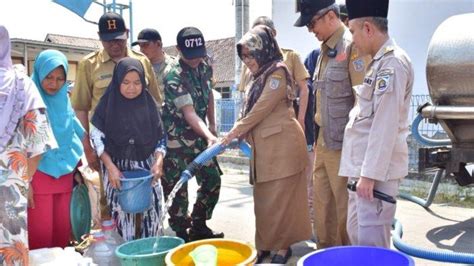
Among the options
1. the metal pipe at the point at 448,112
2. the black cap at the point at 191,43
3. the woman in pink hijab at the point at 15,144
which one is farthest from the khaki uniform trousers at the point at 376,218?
the black cap at the point at 191,43

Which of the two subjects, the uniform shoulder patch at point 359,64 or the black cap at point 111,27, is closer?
the uniform shoulder patch at point 359,64

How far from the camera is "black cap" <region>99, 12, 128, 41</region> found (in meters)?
3.76

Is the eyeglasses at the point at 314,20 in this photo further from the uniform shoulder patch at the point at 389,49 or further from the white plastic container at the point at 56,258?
the white plastic container at the point at 56,258

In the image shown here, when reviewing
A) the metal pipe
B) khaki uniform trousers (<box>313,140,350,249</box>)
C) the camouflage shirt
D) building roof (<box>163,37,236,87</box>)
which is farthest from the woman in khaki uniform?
building roof (<box>163,37,236,87</box>)

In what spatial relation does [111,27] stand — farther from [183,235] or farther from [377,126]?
[377,126]

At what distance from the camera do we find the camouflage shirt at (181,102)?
400 centimetres

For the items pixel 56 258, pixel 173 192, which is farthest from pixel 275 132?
pixel 56 258

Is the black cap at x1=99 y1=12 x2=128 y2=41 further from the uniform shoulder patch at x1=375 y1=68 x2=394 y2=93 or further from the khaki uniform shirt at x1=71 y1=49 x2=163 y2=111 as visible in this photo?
the uniform shoulder patch at x1=375 y1=68 x2=394 y2=93

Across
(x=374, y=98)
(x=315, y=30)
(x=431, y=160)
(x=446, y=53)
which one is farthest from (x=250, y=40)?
(x=431, y=160)

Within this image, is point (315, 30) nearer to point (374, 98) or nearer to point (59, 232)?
point (374, 98)

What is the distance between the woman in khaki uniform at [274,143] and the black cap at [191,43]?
2.23ft

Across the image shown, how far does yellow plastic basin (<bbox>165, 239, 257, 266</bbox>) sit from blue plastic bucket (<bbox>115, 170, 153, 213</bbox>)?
698 mm

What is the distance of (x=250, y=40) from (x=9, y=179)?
5.93 feet

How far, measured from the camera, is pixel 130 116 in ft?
10.7
